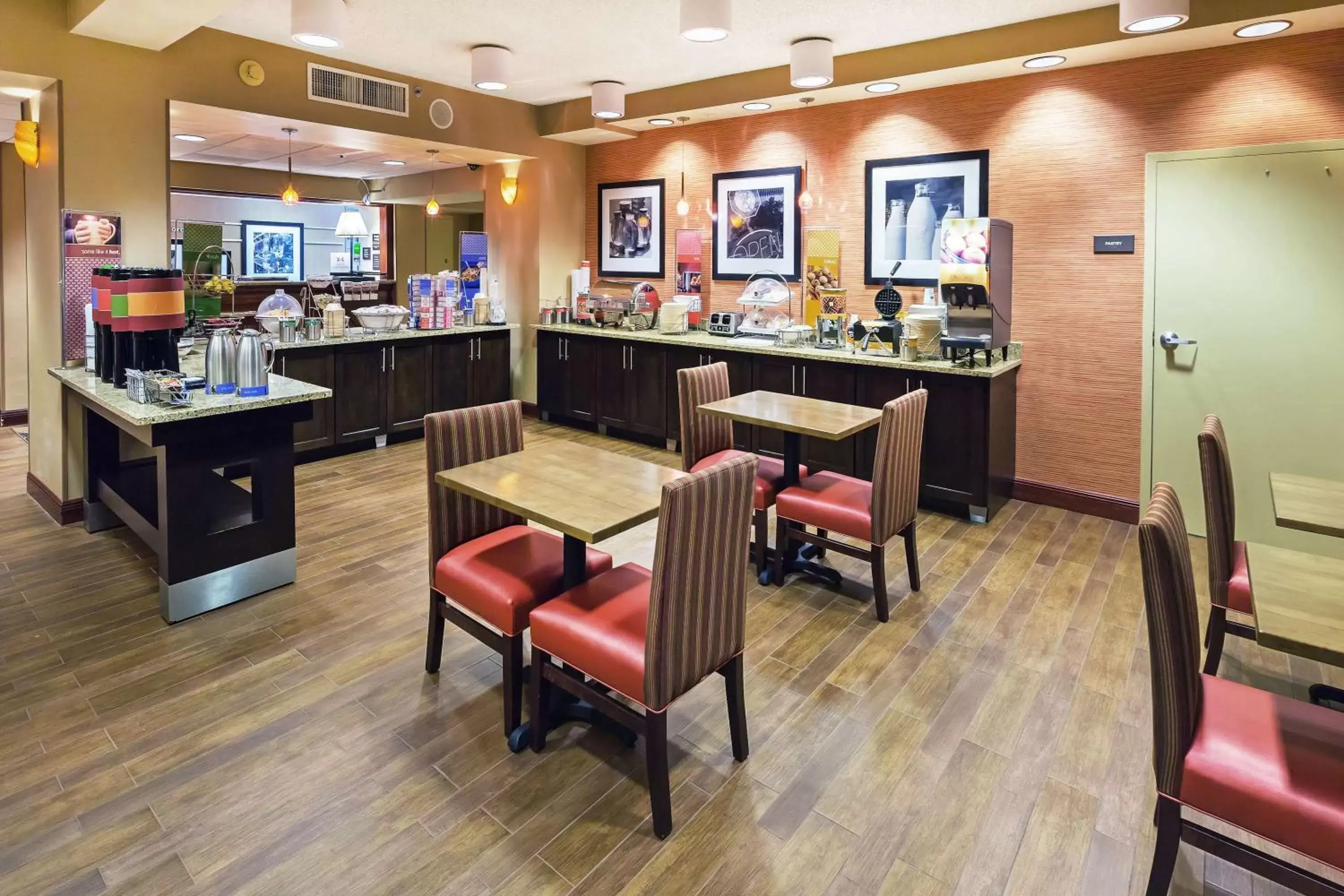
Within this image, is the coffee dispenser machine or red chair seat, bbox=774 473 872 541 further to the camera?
the coffee dispenser machine

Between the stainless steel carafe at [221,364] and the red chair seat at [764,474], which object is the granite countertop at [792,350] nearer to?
the red chair seat at [764,474]

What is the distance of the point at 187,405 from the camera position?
3.32 m

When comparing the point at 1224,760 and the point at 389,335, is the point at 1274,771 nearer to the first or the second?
the point at 1224,760

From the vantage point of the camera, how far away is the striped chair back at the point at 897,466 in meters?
3.33

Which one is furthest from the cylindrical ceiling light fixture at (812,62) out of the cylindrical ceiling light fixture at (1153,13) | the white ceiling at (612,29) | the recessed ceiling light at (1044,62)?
the cylindrical ceiling light fixture at (1153,13)

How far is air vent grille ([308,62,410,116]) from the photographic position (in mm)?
5469

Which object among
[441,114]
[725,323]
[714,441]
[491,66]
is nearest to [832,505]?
[714,441]

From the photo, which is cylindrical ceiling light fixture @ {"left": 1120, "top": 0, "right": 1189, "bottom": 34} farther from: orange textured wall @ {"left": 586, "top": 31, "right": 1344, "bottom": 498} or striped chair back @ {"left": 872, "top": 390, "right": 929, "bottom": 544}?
striped chair back @ {"left": 872, "top": 390, "right": 929, "bottom": 544}

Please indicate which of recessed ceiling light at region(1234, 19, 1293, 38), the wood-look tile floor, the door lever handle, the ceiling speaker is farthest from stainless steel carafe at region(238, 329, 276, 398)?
recessed ceiling light at region(1234, 19, 1293, 38)

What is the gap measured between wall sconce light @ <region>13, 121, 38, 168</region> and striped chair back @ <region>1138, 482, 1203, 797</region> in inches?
230

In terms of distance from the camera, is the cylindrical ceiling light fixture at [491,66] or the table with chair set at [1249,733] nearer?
the table with chair set at [1249,733]

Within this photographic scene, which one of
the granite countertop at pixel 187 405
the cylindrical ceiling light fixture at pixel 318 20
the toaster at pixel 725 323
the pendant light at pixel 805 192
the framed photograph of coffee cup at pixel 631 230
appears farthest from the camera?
the framed photograph of coffee cup at pixel 631 230

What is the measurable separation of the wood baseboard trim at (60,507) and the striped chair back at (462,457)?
3075mm

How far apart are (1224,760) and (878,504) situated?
177cm
